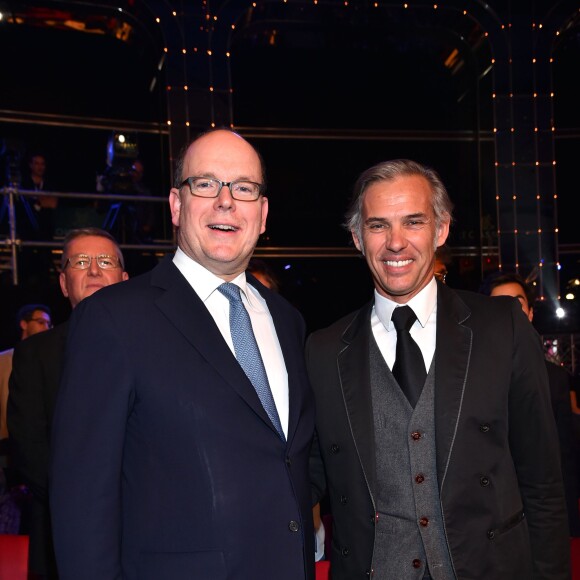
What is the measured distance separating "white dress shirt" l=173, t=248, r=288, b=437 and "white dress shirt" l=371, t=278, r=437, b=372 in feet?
1.15

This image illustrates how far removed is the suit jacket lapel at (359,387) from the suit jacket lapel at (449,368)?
Answer: 0.19 meters

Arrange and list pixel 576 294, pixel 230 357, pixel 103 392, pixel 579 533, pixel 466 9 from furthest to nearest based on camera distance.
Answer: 1. pixel 576 294
2. pixel 466 9
3. pixel 579 533
4. pixel 230 357
5. pixel 103 392

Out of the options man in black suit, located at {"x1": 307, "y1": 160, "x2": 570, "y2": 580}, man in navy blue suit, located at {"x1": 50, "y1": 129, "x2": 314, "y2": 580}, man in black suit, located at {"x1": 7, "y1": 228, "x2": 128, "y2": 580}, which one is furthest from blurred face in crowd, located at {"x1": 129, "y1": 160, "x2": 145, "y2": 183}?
man in navy blue suit, located at {"x1": 50, "y1": 129, "x2": 314, "y2": 580}

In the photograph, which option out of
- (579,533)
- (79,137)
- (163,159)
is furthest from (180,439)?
(79,137)

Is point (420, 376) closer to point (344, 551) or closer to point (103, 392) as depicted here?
point (344, 551)

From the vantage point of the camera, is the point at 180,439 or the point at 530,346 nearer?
the point at 180,439

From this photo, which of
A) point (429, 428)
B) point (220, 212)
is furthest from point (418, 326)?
point (220, 212)

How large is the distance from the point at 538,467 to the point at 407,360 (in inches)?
18.1

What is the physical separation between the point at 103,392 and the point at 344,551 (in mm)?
855

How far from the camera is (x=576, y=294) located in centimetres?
847

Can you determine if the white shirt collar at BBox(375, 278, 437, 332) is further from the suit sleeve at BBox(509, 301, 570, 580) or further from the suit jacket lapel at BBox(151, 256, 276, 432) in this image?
the suit jacket lapel at BBox(151, 256, 276, 432)

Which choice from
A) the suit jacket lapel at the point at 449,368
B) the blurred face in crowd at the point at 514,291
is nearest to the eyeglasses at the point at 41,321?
the blurred face in crowd at the point at 514,291

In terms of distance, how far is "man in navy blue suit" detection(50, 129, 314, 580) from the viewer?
1.56 m

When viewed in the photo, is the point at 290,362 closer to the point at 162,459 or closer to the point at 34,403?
the point at 162,459
